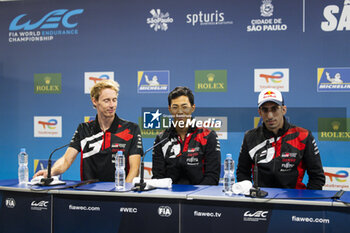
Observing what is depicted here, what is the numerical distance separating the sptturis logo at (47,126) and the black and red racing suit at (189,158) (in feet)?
7.15

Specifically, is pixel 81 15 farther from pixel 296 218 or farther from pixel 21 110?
pixel 296 218

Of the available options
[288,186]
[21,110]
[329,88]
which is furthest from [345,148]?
[21,110]

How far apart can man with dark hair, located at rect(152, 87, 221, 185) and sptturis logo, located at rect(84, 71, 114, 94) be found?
1.79 m

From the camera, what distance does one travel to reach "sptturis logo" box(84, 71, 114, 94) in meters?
5.14

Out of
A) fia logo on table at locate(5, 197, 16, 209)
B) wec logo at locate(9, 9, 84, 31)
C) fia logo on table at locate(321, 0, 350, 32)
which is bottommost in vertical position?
fia logo on table at locate(5, 197, 16, 209)

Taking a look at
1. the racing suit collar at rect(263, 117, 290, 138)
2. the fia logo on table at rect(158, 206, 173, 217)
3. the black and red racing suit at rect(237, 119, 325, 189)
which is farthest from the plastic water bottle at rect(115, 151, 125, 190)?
the racing suit collar at rect(263, 117, 290, 138)

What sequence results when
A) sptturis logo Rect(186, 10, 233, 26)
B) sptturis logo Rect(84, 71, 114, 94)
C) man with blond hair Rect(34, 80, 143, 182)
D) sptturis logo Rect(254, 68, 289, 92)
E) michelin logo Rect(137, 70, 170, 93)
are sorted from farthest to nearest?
sptturis logo Rect(84, 71, 114, 94), michelin logo Rect(137, 70, 170, 93), sptturis logo Rect(186, 10, 233, 26), sptturis logo Rect(254, 68, 289, 92), man with blond hair Rect(34, 80, 143, 182)

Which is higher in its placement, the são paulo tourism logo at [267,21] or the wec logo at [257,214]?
the são paulo tourism logo at [267,21]

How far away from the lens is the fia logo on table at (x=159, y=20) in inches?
197

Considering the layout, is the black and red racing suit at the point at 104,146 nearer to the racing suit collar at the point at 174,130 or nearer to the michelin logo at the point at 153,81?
the racing suit collar at the point at 174,130

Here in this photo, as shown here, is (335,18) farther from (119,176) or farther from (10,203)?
(10,203)

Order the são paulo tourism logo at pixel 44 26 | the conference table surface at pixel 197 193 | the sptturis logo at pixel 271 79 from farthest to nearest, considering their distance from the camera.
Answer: the são paulo tourism logo at pixel 44 26 → the sptturis logo at pixel 271 79 → the conference table surface at pixel 197 193

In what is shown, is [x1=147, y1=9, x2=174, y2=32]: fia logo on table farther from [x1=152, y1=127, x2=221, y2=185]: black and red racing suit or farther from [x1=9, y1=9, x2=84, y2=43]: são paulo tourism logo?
[x1=152, y1=127, x2=221, y2=185]: black and red racing suit

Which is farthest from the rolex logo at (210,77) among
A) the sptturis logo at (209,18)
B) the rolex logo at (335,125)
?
the rolex logo at (335,125)
